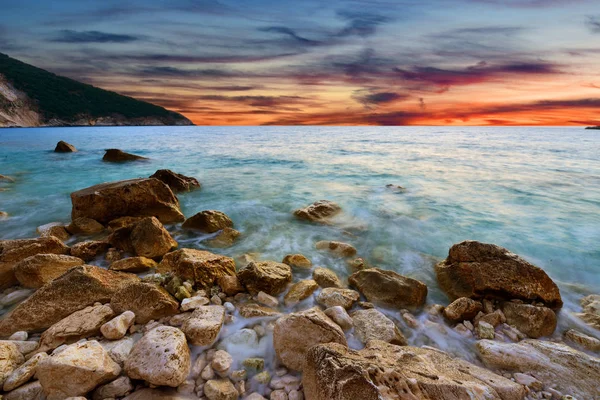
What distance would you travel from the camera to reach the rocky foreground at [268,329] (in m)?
2.46

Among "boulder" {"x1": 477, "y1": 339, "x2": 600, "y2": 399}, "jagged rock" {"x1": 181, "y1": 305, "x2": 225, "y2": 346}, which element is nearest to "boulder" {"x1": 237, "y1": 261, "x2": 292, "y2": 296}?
"jagged rock" {"x1": 181, "y1": 305, "x2": 225, "y2": 346}

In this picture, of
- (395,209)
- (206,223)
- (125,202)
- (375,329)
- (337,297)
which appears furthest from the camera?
(395,209)

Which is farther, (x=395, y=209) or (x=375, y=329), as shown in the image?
(x=395, y=209)

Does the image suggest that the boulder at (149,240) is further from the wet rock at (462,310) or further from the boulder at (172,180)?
the boulder at (172,180)

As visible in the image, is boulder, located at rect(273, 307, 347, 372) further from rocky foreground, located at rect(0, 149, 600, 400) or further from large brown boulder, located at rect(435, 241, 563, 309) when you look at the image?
large brown boulder, located at rect(435, 241, 563, 309)

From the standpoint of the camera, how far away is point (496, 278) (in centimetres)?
427

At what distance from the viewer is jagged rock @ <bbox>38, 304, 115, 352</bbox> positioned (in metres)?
3.08

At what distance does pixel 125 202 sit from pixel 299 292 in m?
5.52

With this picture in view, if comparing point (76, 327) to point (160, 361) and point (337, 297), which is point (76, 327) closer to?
point (160, 361)

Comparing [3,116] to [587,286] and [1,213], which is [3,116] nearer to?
[1,213]

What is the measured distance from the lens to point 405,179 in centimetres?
1484

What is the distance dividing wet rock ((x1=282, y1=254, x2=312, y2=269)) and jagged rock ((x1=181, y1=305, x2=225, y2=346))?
203cm

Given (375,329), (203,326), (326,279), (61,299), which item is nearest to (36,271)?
(61,299)

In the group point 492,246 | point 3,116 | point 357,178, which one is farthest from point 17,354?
point 3,116
